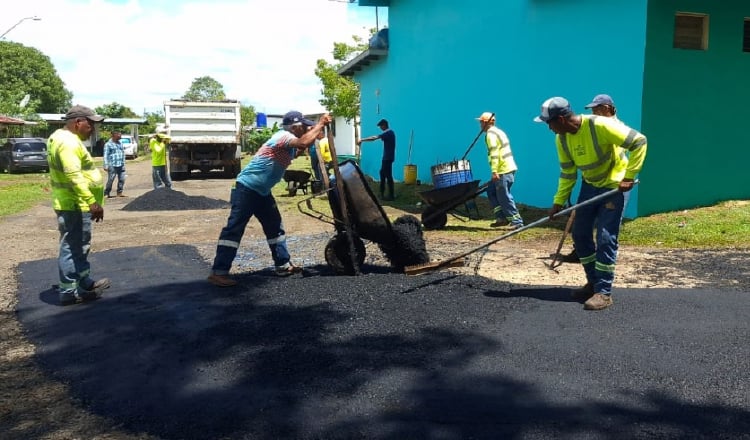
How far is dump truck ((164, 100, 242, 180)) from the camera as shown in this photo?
766 inches

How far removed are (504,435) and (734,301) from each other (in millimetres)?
3174

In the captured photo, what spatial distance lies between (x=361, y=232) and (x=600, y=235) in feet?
7.41

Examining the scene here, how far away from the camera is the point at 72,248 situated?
17.2ft

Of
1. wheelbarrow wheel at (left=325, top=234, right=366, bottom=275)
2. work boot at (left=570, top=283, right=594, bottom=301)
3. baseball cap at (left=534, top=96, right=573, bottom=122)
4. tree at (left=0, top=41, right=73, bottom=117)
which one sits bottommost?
work boot at (left=570, top=283, right=594, bottom=301)

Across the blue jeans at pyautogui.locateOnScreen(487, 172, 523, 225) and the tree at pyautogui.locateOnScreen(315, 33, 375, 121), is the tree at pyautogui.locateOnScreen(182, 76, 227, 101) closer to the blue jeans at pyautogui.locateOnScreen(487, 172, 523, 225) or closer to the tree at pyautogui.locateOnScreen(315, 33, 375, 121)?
the tree at pyautogui.locateOnScreen(315, 33, 375, 121)

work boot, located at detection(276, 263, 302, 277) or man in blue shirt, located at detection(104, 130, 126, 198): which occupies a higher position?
man in blue shirt, located at detection(104, 130, 126, 198)

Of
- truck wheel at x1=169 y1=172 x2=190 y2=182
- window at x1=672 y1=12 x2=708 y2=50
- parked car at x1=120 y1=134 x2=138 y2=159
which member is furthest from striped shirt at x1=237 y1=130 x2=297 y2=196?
parked car at x1=120 y1=134 x2=138 y2=159

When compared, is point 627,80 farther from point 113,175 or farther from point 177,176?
point 177,176

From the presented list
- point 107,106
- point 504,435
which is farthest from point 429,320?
point 107,106

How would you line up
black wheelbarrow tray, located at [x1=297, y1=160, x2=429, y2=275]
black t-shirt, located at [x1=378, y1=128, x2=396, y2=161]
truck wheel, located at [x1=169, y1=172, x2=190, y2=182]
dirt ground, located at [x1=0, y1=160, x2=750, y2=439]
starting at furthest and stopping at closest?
truck wheel, located at [x1=169, y1=172, x2=190, y2=182], black t-shirt, located at [x1=378, y1=128, x2=396, y2=161], black wheelbarrow tray, located at [x1=297, y1=160, x2=429, y2=275], dirt ground, located at [x1=0, y1=160, x2=750, y2=439]

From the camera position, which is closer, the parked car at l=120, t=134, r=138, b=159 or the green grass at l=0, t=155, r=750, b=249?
the green grass at l=0, t=155, r=750, b=249

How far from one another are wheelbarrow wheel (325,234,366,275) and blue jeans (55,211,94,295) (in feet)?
7.16

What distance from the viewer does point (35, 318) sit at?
5.02 meters

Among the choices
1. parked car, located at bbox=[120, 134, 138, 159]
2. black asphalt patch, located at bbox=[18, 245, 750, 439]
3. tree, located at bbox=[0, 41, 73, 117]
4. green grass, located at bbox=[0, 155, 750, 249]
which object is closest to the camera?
black asphalt patch, located at bbox=[18, 245, 750, 439]
